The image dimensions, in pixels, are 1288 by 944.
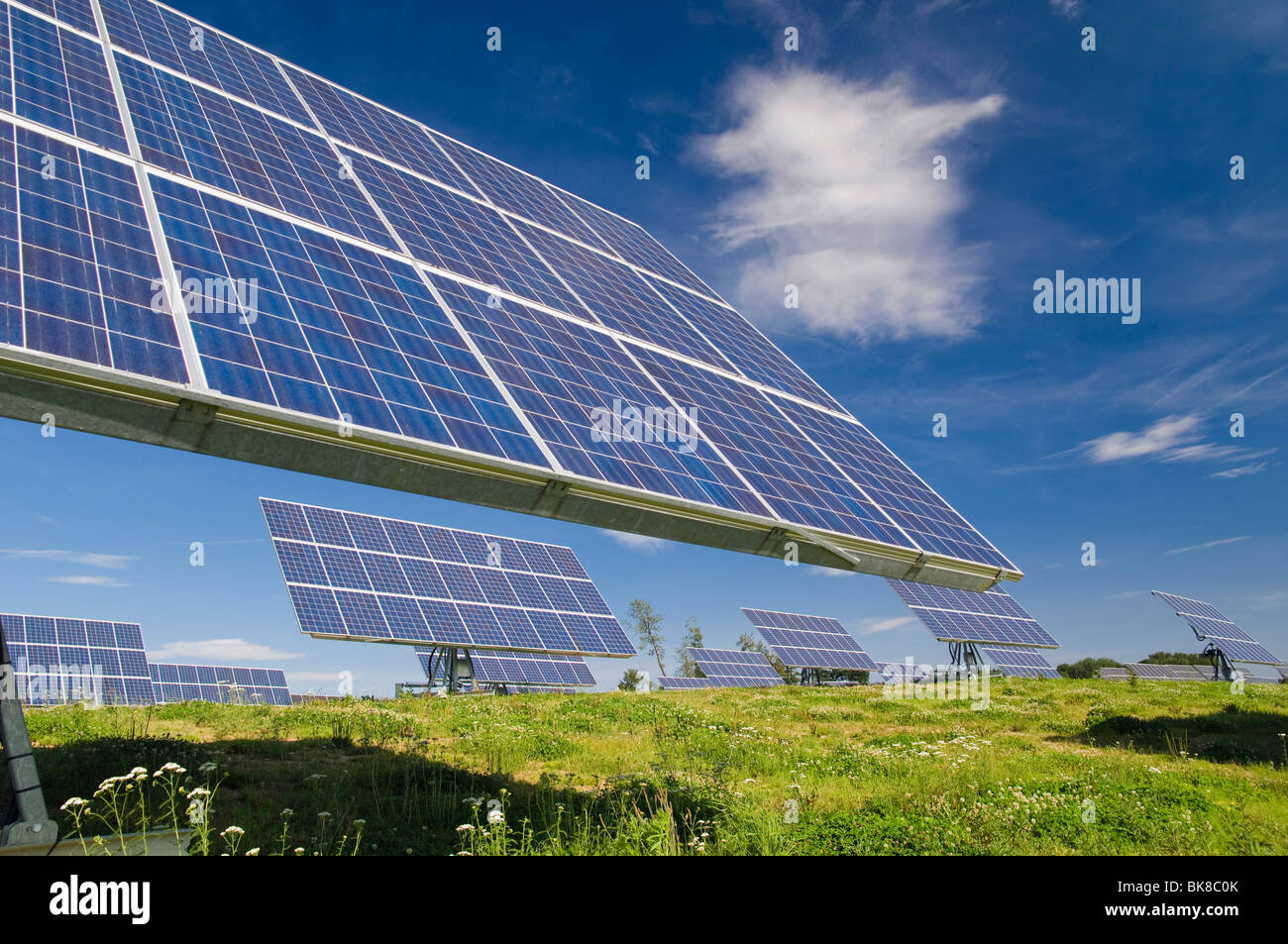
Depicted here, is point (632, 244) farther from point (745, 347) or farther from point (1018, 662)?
point (1018, 662)

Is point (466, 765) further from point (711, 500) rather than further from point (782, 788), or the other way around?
point (711, 500)

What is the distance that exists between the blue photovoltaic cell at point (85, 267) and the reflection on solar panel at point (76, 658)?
23367 millimetres

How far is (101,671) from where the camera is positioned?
31422 mm

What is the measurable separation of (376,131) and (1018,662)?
145 feet

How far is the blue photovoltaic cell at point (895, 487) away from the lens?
1467 centimetres

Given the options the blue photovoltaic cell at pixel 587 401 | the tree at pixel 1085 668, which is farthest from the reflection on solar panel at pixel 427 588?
the tree at pixel 1085 668

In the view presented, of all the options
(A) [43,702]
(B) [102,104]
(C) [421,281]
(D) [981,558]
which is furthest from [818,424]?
(A) [43,702]

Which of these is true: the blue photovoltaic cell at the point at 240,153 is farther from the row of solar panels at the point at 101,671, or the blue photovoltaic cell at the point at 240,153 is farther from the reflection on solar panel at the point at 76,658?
the reflection on solar panel at the point at 76,658

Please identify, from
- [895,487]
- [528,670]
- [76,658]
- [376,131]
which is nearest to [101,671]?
[76,658]

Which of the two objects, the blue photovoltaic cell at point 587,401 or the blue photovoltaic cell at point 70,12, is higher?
the blue photovoltaic cell at point 70,12

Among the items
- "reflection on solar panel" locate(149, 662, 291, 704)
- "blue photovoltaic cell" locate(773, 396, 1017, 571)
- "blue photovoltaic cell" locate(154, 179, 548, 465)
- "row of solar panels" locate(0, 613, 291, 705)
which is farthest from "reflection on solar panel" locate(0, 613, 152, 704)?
"blue photovoltaic cell" locate(773, 396, 1017, 571)

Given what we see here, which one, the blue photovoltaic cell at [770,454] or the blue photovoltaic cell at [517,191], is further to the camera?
the blue photovoltaic cell at [517,191]
